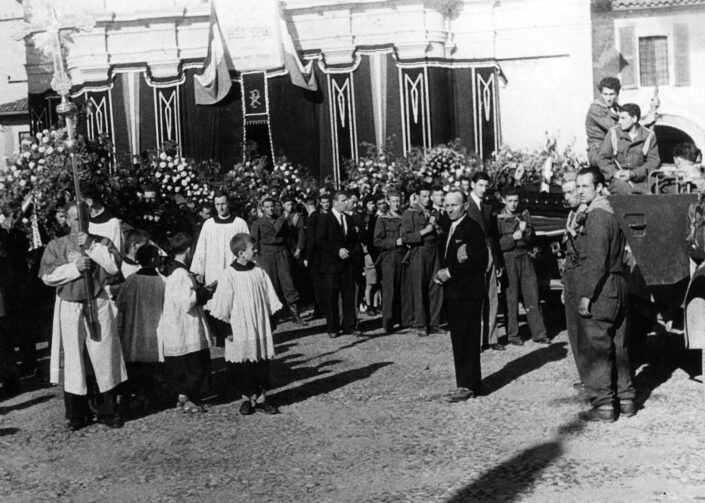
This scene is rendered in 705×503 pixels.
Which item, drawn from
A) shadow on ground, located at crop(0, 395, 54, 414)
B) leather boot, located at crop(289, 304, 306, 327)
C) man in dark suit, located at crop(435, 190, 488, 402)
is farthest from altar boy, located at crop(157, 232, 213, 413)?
leather boot, located at crop(289, 304, 306, 327)

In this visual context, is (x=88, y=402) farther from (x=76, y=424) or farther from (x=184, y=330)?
(x=184, y=330)

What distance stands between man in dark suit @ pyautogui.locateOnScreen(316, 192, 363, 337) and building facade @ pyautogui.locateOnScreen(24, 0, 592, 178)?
9443 mm

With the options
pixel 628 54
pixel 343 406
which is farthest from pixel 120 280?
pixel 628 54

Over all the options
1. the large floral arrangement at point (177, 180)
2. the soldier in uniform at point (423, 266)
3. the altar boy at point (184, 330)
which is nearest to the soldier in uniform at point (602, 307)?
the altar boy at point (184, 330)

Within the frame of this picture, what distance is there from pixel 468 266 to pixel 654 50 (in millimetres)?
22888

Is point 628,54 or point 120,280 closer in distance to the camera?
point 120,280

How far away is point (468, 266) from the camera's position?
30.1ft

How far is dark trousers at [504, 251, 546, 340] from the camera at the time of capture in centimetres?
1195

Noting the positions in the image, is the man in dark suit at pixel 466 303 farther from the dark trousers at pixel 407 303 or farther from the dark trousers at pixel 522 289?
the dark trousers at pixel 407 303

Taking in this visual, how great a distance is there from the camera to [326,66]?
23141mm

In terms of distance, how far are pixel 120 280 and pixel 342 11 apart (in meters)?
14.7

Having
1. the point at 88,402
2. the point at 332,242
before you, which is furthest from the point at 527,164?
the point at 88,402

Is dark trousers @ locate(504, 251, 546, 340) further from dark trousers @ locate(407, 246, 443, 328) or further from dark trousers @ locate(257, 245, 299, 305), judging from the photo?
dark trousers @ locate(257, 245, 299, 305)

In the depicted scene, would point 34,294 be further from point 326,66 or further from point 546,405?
point 326,66
